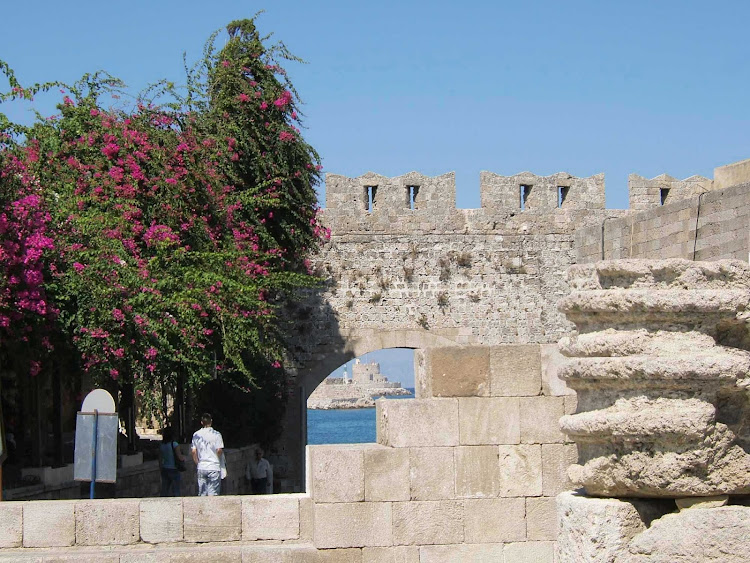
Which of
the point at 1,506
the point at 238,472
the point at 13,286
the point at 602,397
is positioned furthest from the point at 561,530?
the point at 238,472

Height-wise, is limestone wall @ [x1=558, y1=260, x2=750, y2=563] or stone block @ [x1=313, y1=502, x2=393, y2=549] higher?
limestone wall @ [x1=558, y1=260, x2=750, y2=563]

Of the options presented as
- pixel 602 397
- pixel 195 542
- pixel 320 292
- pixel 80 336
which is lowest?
pixel 195 542

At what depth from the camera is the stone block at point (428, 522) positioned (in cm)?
657

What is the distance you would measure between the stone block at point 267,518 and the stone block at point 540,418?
4.23 feet

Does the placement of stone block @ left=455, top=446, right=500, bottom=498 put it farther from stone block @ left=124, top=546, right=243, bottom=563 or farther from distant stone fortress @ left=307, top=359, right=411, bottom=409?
distant stone fortress @ left=307, top=359, right=411, bottom=409

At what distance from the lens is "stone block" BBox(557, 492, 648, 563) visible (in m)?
4.16

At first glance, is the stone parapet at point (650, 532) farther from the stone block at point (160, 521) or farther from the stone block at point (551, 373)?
the stone block at point (160, 521)

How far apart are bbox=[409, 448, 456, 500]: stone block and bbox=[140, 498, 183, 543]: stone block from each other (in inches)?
49.6

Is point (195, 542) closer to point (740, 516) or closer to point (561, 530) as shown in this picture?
point (561, 530)

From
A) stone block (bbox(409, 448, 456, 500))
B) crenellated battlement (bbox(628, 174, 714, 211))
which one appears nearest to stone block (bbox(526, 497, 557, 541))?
stone block (bbox(409, 448, 456, 500))

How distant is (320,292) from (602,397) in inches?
625

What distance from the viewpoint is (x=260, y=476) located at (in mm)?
17000

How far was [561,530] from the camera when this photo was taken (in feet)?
14.4

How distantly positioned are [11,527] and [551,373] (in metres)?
3.01
